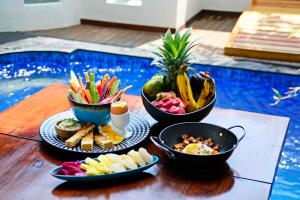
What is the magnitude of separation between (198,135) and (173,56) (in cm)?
47

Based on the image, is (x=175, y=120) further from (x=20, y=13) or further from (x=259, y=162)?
(x=20, y=13)

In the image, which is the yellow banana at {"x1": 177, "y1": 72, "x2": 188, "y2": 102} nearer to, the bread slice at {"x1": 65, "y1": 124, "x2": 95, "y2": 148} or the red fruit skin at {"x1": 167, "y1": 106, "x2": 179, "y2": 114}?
the red fruit skin at {"x1": 167, "y1": 106, "x2": 179, "y2": 114}

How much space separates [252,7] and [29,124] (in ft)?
19.3

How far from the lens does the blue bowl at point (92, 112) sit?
80.2 inches

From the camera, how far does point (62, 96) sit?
2.61 m

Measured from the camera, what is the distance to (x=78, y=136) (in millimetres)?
1976

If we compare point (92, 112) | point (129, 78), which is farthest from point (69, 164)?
point (129, 78)

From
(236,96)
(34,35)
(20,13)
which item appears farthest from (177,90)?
(20,13)

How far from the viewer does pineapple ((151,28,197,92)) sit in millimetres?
2219

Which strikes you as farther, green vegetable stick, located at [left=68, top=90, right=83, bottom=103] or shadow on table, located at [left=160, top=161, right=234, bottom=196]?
green vegetable stick, located at [left=68, top=90, right=83, bottom=103]

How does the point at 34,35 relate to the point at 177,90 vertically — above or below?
below

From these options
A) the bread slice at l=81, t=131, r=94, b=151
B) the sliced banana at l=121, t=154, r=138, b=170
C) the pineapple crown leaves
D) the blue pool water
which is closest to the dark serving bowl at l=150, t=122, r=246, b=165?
the sliced banana at l=121, t=154, r=138, b=170

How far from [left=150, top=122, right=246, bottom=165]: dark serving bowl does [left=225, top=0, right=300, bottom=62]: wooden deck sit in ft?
12.5

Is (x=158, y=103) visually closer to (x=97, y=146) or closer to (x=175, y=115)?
(x=175, y=115)
